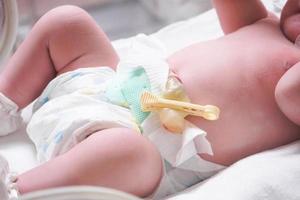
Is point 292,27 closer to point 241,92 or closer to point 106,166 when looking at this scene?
point 241,92

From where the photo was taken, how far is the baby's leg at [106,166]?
0.79 metres

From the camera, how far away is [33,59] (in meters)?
1.02

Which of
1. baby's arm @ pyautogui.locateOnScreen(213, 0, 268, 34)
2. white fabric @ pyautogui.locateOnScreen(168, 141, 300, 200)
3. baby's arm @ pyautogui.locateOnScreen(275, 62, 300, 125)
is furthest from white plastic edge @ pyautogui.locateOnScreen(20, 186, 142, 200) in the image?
baby's arm @ pyautogui.locateOnScreen(213, 0, 268, 34)

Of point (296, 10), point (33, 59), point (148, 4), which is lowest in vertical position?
point (148, 4)

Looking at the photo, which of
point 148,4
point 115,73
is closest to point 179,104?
point 115,73

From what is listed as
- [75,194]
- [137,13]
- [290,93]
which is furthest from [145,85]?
[137,13]

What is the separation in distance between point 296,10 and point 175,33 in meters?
0.41

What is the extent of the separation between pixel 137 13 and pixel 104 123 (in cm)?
90

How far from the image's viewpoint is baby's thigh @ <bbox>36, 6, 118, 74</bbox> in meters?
1.03

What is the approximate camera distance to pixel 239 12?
1122mm

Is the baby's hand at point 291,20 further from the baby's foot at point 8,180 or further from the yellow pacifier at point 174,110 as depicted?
the baby's foot at point 8,180

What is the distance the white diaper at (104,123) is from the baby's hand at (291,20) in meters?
0.24

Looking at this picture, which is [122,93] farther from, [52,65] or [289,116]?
[289,116]

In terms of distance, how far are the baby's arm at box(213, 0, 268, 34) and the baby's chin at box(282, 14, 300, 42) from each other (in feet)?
0.33
